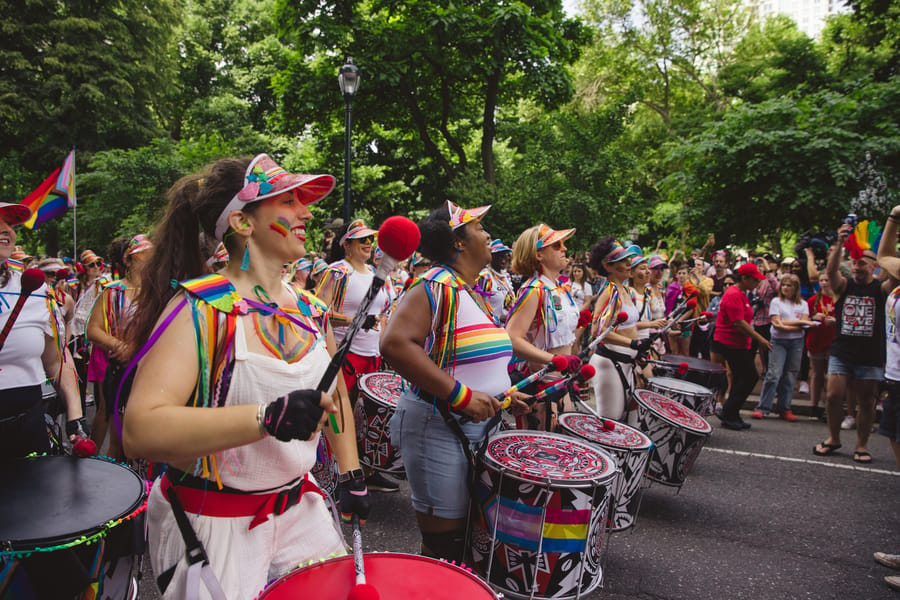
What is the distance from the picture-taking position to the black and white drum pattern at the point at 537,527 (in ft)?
8.14

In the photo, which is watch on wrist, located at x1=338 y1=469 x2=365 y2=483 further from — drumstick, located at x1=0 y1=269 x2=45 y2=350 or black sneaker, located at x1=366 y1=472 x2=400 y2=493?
black sneaker, located at x1=366 y1=472 x2=400 y2=493

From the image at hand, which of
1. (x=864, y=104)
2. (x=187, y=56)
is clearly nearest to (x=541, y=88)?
(x=864, y=104)

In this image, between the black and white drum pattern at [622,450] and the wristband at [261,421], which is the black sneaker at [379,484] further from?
the wristband at [261,421]

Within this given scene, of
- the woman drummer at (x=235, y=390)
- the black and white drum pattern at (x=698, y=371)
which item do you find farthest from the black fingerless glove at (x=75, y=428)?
the black and white drum pattern at (x=698, y=371)

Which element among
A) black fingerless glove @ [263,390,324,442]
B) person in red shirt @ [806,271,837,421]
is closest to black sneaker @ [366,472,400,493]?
black fingerless glove @ [263,390,324,442]

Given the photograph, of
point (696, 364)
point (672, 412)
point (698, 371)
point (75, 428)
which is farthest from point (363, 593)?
point (696, 364)

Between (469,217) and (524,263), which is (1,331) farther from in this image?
(524,263)

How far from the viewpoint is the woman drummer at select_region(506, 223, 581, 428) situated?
412 centimetres

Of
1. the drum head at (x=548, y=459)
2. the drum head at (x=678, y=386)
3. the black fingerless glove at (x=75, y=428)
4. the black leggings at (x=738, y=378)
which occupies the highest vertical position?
the drum head at (x=548, y=459)

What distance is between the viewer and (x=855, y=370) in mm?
5871

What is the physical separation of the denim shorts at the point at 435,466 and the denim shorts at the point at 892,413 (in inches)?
140

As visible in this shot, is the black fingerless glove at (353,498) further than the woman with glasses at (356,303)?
No

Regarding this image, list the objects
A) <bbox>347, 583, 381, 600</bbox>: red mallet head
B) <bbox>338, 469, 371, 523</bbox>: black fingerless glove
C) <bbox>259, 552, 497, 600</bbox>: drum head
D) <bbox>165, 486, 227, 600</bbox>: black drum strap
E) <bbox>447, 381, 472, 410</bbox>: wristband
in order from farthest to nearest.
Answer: <bbox>447, 381, 472, 410</bbox>: wristband
<bbox>338, 469, 371, 523</bbox>: black fingerless glove
<bbox>165, 486, 227, 600</bbox>: black drum strap
<bbox>259, 552, 497, 600</bbox>: drum head
<bbox>347, 583, 381, 600</bbox>: red mallet head

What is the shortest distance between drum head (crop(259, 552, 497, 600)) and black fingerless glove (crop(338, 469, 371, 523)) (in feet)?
0.61
